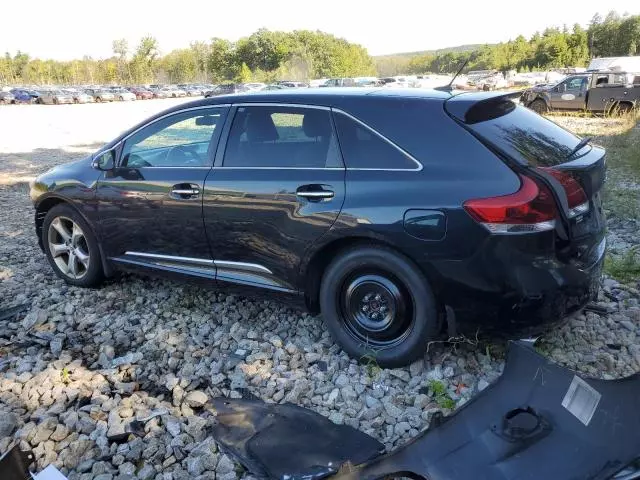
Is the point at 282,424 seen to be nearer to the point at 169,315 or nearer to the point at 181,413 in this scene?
the point at 181,413

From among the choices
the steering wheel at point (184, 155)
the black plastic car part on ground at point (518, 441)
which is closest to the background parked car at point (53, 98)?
the steering wheel at point (184, 155)

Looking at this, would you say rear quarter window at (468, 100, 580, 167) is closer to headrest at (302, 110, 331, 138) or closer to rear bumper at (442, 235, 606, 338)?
rear bumper at (442, 235, 606, 338)

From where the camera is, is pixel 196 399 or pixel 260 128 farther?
pixel 260 128

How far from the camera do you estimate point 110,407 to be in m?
3.23

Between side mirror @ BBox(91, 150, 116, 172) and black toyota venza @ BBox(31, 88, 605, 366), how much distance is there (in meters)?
0.20

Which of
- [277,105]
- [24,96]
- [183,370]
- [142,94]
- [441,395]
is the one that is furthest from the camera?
[142,94]

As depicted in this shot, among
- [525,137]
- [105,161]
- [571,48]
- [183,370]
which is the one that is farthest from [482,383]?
[571,48]

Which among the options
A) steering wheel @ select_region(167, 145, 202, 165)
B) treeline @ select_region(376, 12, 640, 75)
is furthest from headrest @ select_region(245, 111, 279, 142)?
treeline @ select_region(376, 12, 640, 75)

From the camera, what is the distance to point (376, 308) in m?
3.47

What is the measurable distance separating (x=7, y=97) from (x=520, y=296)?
57.3 meters

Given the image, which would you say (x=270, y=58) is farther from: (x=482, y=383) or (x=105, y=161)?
(x=482, y=383)

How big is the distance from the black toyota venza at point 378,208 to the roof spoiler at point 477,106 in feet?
0.03

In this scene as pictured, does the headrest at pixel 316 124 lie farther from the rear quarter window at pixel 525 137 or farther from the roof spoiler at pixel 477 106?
the rear quarter window at pixel 525 137

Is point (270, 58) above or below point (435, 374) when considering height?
above
